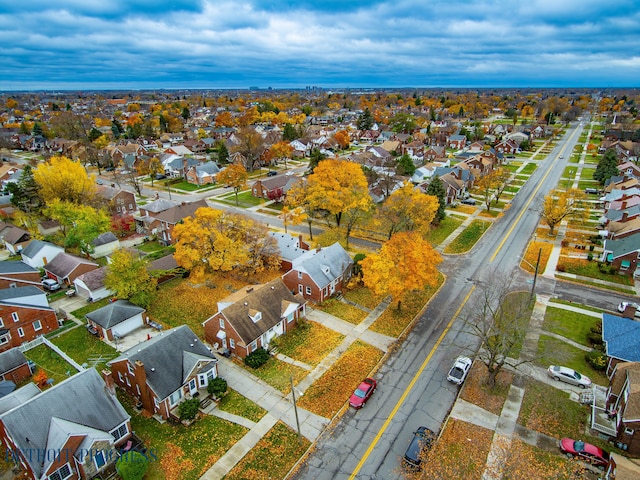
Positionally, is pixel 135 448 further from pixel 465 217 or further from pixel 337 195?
pixel 465 217

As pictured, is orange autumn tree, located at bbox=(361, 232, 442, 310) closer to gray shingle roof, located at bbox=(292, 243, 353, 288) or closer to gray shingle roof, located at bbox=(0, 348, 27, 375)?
gray shingle roof, located at bbox=(292, 243, 353, 288)

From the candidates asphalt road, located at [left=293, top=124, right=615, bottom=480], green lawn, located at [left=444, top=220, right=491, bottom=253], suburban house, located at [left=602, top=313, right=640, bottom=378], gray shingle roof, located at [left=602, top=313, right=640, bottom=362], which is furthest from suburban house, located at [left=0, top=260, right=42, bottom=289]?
gray shingle roof, located at [left=602, top=313, right=640, bottom=362]

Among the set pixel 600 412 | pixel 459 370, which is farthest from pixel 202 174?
pixel 600 412

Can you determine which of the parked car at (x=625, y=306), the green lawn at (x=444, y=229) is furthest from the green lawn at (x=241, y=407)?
the green lawn at (x=444, y=229)

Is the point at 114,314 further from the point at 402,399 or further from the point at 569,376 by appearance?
the point at 569,376

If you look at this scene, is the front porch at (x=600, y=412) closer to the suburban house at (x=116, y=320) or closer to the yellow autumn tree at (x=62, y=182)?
the suburban house at (x=116, y=320)

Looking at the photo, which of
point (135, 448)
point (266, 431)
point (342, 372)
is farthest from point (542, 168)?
point (135, 448)
